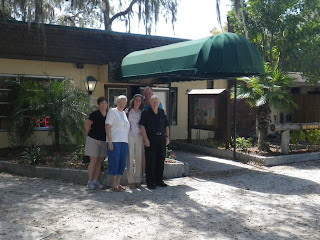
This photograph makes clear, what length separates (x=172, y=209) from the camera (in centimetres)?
607

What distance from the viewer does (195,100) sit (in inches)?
509

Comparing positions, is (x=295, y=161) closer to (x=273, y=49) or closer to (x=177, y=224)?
(x=273, y=49)

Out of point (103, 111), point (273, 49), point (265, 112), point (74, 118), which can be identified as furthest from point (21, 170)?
point (273, 49)

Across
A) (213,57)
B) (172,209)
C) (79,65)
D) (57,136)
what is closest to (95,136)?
(172,209)

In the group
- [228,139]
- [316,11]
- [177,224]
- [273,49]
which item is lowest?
[177,224]

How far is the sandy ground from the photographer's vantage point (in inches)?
197

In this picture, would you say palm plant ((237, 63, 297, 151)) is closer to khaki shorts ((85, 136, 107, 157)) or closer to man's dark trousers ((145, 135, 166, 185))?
man's dark trousers ((145, 135, 166, 185))

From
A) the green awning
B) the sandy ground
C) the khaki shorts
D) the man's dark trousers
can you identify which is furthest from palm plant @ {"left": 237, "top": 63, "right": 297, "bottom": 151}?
the khaki shorts

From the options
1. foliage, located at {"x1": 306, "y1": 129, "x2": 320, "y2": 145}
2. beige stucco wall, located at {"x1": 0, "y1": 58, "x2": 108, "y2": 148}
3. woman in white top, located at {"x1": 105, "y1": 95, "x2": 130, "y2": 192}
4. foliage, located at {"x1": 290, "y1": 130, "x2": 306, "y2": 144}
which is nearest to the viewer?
woman in white top, located at {"x1": 105, "y1": 95, "x2": 130, "y2": 192}

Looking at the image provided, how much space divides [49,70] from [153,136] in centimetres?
635

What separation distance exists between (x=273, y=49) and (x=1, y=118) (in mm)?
9165

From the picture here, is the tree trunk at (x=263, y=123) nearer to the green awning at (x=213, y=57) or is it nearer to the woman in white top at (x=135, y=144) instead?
the green awning at (x=213, y=57)

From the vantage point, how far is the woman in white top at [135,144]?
738 cm

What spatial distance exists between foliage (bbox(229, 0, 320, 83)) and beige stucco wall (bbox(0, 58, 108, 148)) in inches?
192
